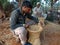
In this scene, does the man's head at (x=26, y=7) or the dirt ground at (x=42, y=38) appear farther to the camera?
the dirt ground at (x=42, y=38)

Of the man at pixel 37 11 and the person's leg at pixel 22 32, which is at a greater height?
the man at pixel 37 11

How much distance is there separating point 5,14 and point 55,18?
159 centimetres

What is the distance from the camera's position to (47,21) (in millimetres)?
4977

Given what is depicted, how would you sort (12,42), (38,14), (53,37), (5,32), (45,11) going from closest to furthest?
(12,42), (53,37), (5,32), (38,14), (45,11)

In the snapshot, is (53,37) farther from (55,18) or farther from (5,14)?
(5,14)

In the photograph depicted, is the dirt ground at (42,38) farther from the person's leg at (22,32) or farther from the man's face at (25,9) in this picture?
the man's face at (25,9)

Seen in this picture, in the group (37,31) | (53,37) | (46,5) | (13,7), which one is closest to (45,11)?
(46,5)

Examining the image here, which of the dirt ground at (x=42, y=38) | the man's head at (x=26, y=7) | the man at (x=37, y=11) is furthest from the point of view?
the man at (x=37, y=11)

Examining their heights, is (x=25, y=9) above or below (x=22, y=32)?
above

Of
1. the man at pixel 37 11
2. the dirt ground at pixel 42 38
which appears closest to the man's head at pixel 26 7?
the dirt ground at pixel 42 38

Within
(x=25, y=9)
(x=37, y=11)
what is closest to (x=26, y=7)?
(x=25, y=9)

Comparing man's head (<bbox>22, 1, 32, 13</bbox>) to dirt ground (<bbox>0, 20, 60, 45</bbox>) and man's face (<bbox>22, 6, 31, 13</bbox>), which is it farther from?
dirt ground (<bbox>0, 20, 60, 45</bbox>)

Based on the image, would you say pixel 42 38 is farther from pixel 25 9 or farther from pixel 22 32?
pixel 25 9

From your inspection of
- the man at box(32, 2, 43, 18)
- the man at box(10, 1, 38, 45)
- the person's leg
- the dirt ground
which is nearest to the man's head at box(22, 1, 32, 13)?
the man at box(10, 1, 38, 45)
